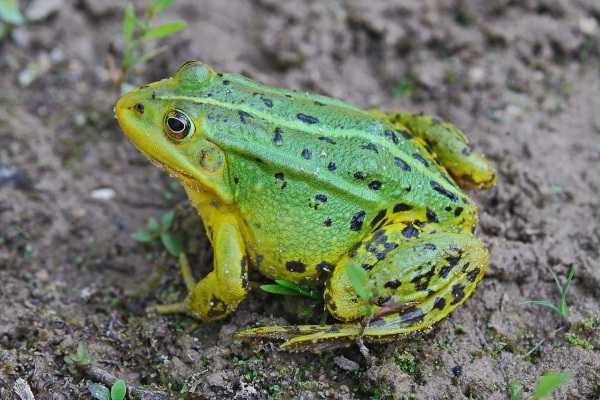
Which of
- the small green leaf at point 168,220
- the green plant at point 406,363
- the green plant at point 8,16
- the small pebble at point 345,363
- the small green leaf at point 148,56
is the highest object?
the small green leaf at point 148,56

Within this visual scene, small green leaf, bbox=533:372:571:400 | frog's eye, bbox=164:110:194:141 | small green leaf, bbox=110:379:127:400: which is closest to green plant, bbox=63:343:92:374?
small green leaf, bbox=110:379:127:400

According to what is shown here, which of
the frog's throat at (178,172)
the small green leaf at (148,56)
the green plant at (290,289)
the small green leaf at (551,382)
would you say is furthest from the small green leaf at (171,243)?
the small green leaf at (551,382)

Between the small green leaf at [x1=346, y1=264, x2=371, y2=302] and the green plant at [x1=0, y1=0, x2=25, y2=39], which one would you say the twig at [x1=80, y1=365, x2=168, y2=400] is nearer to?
the small green leaf at [x1=346, y1=264, x2=371, y2=302]

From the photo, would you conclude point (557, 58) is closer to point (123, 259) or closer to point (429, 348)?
point (429, 348)

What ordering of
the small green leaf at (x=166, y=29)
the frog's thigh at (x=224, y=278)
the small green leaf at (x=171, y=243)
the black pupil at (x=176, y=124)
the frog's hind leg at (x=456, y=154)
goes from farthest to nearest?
1. the small green leaf at (x=166, y=29)
2. the small green leaf at (x=171, y=243)
3. the frog's hind leg at (x=456, y=154)
4. the frog's thigh at (x=224, y=278)
5. the black pupil at (x=176, y=124)

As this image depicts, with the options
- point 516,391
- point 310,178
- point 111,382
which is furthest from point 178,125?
point 516,391

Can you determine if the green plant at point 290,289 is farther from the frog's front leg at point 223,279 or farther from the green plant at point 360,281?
the green plant at point 360,281
